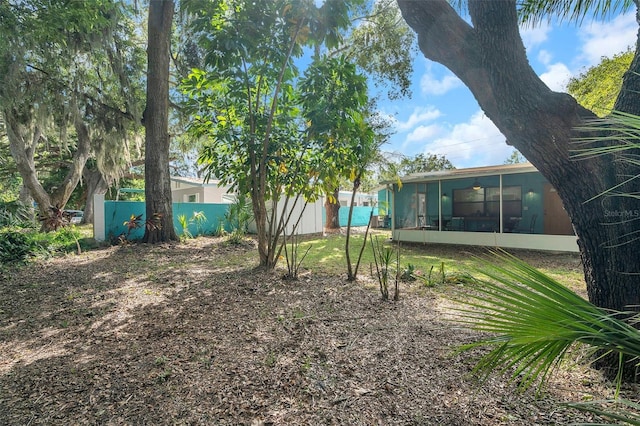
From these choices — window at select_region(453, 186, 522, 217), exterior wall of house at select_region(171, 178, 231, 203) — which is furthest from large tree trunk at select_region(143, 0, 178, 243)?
window at select_region(453, 186, 522, 217)

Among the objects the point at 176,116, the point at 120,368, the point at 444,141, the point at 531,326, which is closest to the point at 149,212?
the point at 176,116

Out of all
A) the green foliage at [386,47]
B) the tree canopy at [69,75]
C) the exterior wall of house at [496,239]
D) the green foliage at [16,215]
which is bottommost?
the exterior wall of house at [496,239]

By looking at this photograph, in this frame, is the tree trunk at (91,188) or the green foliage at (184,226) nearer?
the green foliage at (184,226)

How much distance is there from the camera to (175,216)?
10.0m

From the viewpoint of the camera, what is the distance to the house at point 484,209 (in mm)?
8133

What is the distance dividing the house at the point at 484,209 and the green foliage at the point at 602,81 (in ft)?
7.59

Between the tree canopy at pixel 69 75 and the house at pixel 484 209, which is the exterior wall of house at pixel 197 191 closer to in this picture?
the tree canopy at pixel 69 75

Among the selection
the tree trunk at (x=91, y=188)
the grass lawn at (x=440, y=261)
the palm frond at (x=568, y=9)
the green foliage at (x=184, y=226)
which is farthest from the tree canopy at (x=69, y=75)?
the palm frond at (x=568, y=9)

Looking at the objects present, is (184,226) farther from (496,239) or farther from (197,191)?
(496,239)

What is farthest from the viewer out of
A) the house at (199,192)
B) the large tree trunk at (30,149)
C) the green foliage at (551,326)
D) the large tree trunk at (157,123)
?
the house at (199,192)

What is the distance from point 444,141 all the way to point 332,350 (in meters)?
23.0

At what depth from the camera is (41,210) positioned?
30.2ft

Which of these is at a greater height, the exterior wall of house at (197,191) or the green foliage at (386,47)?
the green foliage at (386,47)

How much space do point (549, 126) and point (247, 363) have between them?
2.62 metres
